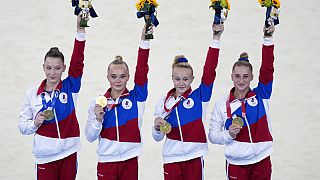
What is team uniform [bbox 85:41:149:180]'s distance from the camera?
7.62 m

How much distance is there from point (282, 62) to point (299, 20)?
4.43ft

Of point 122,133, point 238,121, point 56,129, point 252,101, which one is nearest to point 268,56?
→ point 252,101

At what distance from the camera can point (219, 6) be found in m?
7.57

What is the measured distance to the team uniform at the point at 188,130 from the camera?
25.0 feet

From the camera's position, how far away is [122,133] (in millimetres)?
7625

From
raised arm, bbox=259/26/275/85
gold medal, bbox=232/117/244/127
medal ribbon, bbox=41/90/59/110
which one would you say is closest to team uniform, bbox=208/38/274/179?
raised arm, bbox=259/26/275/85

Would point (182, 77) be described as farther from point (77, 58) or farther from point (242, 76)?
point (77, 58)

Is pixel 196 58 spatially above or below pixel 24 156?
above

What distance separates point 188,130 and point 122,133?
0.54 m

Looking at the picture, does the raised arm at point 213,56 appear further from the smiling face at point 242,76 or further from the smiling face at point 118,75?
the smiling face at point 118,75

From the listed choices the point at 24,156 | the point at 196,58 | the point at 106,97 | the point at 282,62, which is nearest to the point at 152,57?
the point at 196,58

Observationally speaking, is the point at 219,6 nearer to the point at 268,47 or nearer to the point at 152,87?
the point at 268,47

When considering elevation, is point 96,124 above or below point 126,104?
below

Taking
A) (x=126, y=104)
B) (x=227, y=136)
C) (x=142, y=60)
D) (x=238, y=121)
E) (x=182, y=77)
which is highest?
(x=142, y=60)
